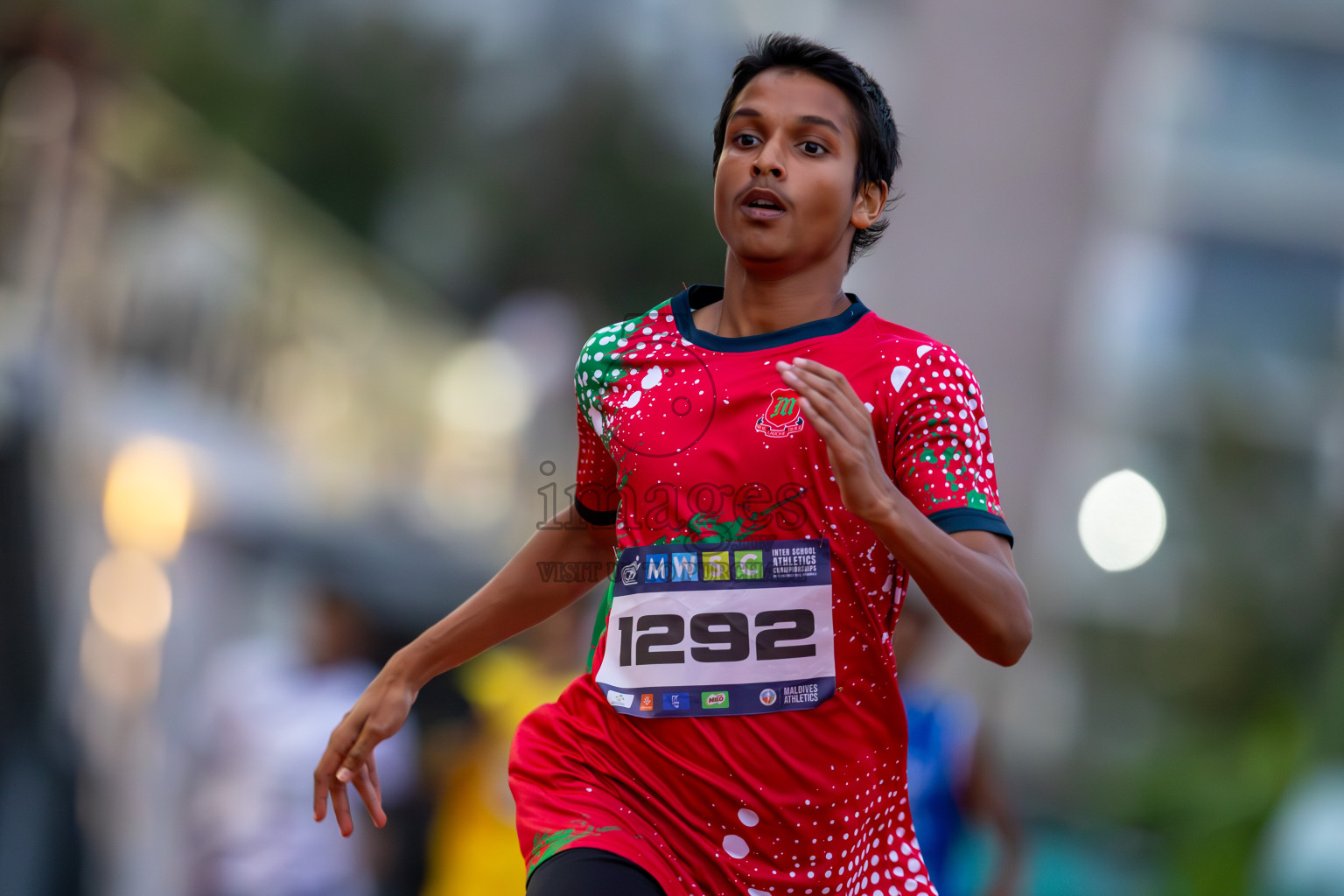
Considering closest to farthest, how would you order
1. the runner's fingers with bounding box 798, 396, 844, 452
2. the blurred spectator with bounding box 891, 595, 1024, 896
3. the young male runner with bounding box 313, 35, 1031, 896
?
the runner's fingers with bounding box 798, 396, 844, 452, the young male runner with bounding box 313, 35, 1031, 896, the blurred spectator with bounding box 891, 595, 1024, 896

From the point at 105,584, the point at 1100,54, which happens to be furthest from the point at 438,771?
the point at 1100,54

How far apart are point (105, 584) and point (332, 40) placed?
35.2 ft

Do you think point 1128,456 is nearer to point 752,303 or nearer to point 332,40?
point 332,40

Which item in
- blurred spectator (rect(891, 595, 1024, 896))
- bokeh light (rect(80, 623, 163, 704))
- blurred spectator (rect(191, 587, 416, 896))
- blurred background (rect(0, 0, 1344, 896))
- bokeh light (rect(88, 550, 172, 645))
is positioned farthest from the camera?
bokeh light (rect(88, 550, 172, 645))

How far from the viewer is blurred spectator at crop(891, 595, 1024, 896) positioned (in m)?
5.41

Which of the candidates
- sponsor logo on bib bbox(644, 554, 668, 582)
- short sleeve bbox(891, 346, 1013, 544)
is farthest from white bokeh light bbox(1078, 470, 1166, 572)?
sponsor logo on bib bbox(644, 554, 668, 582)

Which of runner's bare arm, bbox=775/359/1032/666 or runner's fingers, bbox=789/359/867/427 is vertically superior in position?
runner's fingers, bbox=789/359/867/427

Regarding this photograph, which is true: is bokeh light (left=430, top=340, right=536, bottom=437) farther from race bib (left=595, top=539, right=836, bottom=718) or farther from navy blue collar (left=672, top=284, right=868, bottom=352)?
race bib (left=595, top=539, right=836, bottom=718)

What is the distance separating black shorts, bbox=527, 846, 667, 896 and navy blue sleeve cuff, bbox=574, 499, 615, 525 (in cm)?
80

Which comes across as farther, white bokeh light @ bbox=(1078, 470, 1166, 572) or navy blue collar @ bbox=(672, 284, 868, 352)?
white bokeh light @ bbox=(1078, 470, 1166, 572)

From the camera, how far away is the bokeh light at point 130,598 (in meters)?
8.97

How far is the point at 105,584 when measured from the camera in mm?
9156

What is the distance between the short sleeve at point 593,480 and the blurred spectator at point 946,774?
8.86 feet

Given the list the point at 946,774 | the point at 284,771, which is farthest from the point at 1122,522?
the point at 284,771
